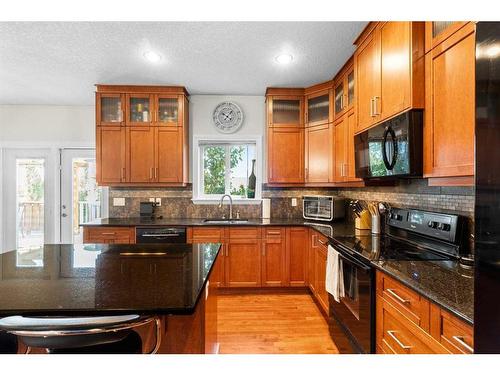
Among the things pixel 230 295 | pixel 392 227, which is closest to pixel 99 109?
pixel 230 295

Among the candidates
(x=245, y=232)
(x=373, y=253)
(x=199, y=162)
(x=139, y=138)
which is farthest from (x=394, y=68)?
(x=139, y=138)

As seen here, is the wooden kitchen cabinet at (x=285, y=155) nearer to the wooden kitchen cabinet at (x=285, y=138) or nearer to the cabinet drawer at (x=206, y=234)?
the wooden kitchen cabinet at (x=285, y=138)

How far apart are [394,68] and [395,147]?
53cm

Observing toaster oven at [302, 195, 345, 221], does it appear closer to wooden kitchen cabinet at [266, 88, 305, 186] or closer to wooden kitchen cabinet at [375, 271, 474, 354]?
A: wooden kitchen cabinet at [266, 88, 305, 186]

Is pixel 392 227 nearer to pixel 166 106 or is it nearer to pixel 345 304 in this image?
pixel 345 304

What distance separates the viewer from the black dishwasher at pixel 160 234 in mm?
3234

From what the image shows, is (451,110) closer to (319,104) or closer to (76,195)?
(319,104)

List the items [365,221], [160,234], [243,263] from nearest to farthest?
[365,221] < [160,234] < [243,263]

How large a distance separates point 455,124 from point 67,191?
4.79 m

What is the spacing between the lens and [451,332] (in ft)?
3.41

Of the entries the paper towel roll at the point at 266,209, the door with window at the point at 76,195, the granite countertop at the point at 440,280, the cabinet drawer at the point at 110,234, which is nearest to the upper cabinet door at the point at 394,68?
the granite countertop at the point at 440,280

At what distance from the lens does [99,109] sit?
3.50 m

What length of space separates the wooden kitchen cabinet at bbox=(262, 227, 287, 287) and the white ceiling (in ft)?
6.20

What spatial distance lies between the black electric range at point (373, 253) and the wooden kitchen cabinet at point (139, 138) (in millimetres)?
2331
